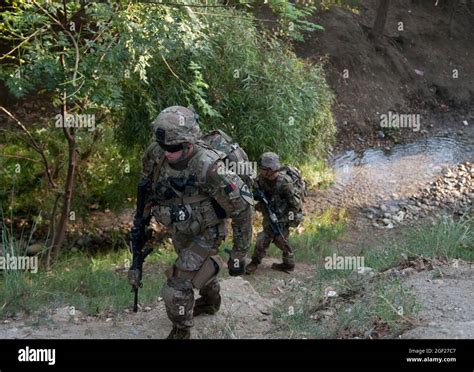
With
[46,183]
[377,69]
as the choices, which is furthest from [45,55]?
[377,69]

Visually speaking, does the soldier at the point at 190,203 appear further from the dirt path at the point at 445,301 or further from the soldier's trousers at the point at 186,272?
the dirt path at the point at 445,301

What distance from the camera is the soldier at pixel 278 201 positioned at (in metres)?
6.50

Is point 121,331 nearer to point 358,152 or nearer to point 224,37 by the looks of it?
point 224,37

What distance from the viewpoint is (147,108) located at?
7.51 m

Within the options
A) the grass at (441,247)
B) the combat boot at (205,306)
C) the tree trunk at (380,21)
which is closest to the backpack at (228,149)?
the combat boot at (205,306)

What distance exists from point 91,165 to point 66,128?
7.68ft

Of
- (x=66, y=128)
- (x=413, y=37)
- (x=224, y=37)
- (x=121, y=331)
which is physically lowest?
(x=121, y=331)

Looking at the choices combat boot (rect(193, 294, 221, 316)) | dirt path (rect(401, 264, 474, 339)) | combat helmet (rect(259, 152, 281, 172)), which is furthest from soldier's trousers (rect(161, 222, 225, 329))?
combat helmet (rect(259, 152, 281, 172))

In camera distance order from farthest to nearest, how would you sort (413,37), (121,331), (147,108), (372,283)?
(413,37) → (147,108) → (372,283) → (121,331)

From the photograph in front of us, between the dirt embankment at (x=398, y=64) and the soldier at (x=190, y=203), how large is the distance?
8.31m

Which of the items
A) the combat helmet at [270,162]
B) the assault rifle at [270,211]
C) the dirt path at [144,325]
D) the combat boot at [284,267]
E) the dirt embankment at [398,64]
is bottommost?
the dirt path at [144,325]

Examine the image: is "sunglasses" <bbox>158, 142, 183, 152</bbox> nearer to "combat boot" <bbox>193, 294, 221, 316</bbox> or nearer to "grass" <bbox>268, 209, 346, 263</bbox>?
"combat boot" <bbox>193, 294, 221, 316</bbox>

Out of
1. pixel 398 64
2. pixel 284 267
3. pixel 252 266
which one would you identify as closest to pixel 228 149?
pixel 252 266

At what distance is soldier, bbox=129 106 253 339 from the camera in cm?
430
